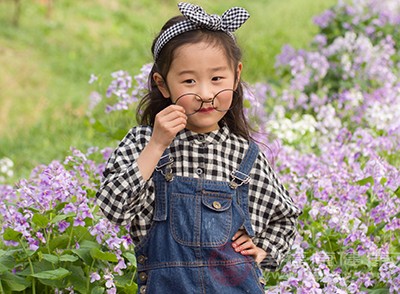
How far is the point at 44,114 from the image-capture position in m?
8.29

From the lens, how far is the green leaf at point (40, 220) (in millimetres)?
2863

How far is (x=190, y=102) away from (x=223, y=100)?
0.11 meters

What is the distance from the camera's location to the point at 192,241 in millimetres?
2416

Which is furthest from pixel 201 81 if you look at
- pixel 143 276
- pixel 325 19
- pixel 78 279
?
pixel 325 19

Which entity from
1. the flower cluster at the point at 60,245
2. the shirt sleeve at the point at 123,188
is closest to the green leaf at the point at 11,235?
the flower cluster at the point at 60,245

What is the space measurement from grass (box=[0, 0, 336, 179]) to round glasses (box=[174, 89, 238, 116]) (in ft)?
9.13

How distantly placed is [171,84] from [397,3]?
6.83 m

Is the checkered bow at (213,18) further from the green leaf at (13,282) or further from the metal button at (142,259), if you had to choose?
the green leaf at (13,282)

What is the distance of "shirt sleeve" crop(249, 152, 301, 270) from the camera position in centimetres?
264

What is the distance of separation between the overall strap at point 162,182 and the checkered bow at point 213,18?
1.39 ft

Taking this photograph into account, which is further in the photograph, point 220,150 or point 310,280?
point 310,280

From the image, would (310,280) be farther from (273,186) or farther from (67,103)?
(67,103)

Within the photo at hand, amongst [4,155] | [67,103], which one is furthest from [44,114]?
[4,155]

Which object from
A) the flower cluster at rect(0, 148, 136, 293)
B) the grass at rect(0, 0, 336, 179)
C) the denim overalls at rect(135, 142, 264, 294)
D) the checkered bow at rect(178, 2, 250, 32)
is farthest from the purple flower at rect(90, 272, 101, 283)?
the grass at rect(0, 0, 336, 179)
